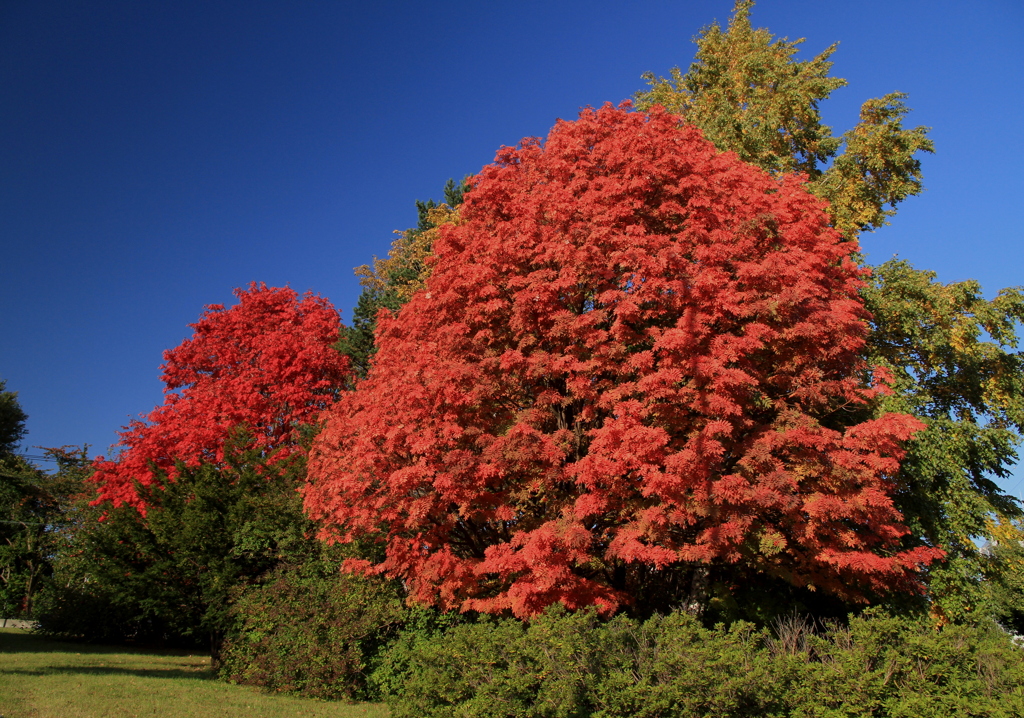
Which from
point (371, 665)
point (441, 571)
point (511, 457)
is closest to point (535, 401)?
point (511, 457)

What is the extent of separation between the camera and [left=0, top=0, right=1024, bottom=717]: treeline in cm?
815

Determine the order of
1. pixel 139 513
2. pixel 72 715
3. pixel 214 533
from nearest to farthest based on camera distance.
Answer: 1. pixel 72 715
2. pixel 214 533
3. pixel 139 513

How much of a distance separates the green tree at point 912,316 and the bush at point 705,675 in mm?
6833

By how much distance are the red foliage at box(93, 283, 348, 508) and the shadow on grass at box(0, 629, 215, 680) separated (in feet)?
15.7

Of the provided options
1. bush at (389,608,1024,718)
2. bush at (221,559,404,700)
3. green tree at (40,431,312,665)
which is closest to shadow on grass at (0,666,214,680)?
green tree at (40,431,312,665)

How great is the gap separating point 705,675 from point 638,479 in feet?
11.0

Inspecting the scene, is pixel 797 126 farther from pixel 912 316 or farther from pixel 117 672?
pixel 117 672

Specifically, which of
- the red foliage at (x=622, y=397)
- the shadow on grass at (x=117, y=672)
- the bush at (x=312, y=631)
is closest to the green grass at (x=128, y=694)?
the shadow on grass at (x=117, y=672)

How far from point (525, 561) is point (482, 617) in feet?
5.32

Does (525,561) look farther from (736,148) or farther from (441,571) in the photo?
(736,148)

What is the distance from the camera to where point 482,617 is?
10.4m

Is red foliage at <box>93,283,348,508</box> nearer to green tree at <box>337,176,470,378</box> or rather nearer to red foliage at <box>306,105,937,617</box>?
green tree at <box>337,176,470,378</box>

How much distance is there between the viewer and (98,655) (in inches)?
746

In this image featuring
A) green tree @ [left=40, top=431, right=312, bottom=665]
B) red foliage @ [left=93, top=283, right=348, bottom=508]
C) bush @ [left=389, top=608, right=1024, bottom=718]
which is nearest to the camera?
bush @ [left=389, top=608, right=1024, bottom=718]
